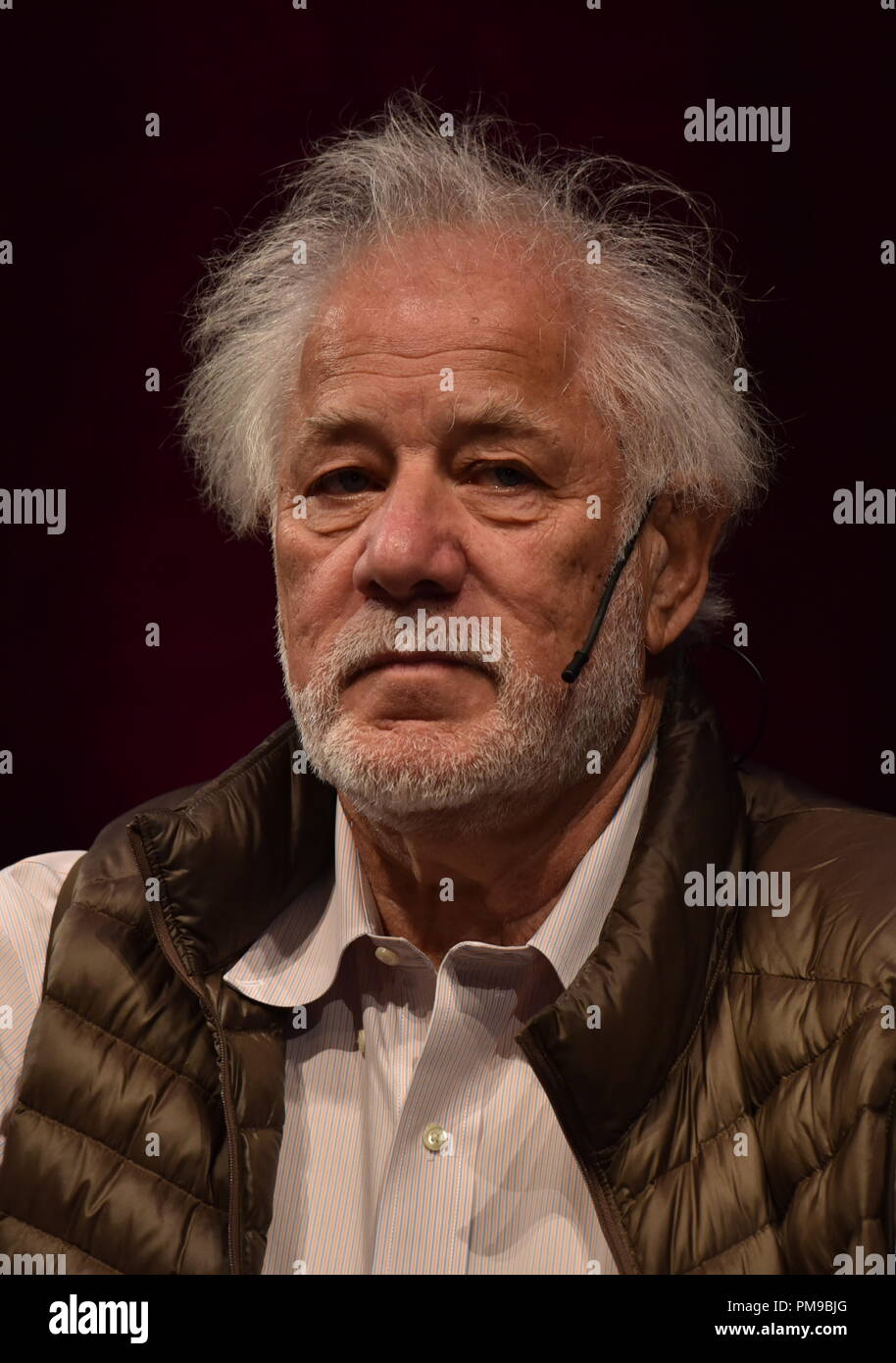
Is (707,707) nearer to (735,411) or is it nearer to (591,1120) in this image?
(735,411)

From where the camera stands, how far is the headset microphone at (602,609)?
179 cm

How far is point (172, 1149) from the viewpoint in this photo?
1727 millimetres

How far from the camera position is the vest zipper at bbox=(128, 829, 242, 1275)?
1.64 meters

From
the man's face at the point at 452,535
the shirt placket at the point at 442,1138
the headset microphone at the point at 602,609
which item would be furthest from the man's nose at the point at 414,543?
the shirt placket at the point at 442,1138

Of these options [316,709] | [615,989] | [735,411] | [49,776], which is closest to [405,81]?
[735,411]

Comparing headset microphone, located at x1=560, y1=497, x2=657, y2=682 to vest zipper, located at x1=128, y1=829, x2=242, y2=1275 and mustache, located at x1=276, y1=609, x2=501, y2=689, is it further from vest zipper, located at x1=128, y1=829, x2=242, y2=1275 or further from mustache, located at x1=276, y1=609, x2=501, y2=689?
vest zipper, located at x1=128, y1=829, x2=242, y2=1275

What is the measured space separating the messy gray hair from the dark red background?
0.36 ft

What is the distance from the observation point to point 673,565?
197cm
